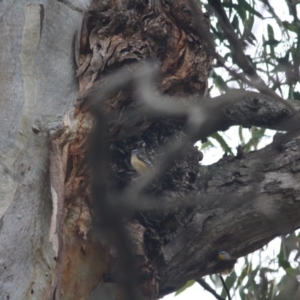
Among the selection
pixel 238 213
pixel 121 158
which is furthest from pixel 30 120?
pixel 238 213

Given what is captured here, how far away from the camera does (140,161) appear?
71.6 inches

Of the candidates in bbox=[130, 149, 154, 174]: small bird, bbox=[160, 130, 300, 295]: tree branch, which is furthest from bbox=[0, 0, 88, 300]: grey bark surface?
bbox=[160, 130, 300, 295]: tree branch

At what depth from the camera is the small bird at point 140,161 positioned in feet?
5.70

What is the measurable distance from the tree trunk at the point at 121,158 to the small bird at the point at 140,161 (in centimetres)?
2

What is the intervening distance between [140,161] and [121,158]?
0.05 metres

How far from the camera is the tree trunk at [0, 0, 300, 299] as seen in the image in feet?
4.99

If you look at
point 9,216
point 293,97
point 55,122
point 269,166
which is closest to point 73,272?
point 9,216

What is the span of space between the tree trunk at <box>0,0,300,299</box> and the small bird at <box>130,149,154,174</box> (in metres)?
0.02

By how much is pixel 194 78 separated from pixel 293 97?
2.61 ft

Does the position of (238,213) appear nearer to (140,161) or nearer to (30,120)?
(140,161)

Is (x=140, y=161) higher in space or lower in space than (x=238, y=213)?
higher

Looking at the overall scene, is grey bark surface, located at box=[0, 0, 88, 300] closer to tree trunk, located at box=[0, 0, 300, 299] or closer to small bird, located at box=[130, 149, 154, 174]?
tree trunk, located at box=[0, 0, 300, 299]

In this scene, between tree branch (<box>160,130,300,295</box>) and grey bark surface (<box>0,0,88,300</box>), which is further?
tree branch (<box>160,130,300,295</box>)

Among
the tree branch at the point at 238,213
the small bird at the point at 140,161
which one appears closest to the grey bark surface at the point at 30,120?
the small bird at the point at 140,161
